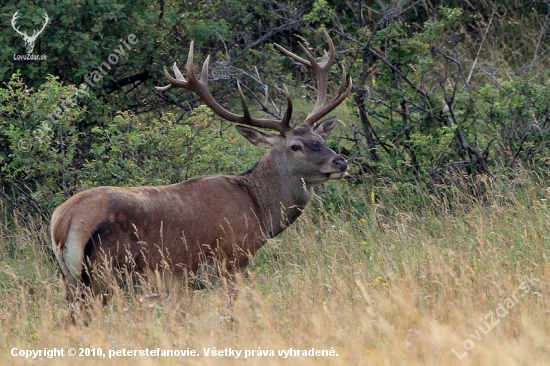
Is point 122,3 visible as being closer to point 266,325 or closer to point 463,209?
point 463,209

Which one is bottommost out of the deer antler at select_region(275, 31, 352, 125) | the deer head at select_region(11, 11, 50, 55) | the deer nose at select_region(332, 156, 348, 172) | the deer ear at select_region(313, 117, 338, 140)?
the deer nose at select_region(332, 156, 348, 172)

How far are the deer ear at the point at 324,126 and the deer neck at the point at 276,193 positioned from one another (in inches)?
25.2

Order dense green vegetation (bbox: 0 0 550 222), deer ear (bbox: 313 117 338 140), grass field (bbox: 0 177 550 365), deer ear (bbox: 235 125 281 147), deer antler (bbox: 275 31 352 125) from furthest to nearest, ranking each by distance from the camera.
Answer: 1. dense green vegetation (bbox: 0 0 550 222)
2. deer ear (bbox: 313 117 338 140)
3. deer antler (bbox: 275 31 352 125)
4. deer ear (bbox: 235 125 281 147)
5. grass field (bbox: 0 177 550 365)

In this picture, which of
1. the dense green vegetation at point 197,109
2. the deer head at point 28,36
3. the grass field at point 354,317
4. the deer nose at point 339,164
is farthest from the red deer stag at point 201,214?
the deer head at point 28,36

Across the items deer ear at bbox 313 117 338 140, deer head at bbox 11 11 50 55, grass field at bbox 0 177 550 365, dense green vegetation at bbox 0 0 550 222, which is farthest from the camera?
deer head at bbox 11 11 50 55

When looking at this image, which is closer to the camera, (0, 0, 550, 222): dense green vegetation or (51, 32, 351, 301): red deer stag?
(51, 32, 351, 301): red deer stag

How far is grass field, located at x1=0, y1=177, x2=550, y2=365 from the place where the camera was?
186 inches

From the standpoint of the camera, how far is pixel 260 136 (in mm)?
7633

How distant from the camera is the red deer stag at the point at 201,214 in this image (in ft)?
20.2

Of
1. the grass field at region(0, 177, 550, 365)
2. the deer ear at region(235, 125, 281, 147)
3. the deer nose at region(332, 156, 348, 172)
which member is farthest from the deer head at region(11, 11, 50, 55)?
the deer nose at region(332, 156, 348, 172)

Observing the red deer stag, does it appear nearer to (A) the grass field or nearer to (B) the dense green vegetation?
(A) the grass field

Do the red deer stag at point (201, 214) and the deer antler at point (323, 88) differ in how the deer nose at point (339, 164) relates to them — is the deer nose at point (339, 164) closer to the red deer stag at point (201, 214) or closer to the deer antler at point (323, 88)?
the red deer stag at point (201, 214)

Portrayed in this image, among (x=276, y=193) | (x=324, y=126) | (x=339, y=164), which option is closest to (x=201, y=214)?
(x=276, y=193)

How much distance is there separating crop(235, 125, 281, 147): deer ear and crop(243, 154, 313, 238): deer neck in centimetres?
16
